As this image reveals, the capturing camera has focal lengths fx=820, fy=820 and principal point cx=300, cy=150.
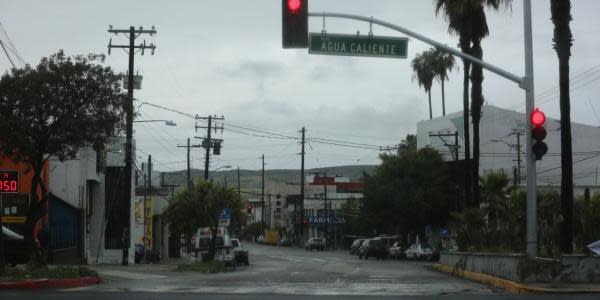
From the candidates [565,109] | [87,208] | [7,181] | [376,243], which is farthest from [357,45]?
[376,243]

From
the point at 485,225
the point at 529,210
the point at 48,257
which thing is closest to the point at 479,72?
the point at 485,225

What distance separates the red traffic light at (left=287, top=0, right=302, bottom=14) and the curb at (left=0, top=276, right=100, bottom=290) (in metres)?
9.71

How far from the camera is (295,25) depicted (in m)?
16.4

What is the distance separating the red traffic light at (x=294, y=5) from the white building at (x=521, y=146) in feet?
162

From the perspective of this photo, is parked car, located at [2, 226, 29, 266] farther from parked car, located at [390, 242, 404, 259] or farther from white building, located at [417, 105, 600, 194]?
white building, located at [417, 105, 600, 194]

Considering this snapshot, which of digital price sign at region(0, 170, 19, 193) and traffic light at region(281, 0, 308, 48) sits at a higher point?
traffic light at region(281, 0, 308, 48)

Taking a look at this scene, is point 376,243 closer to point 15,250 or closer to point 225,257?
point 225,257

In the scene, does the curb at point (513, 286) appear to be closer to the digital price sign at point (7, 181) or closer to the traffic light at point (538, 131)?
the traffic light at point (538, 131)

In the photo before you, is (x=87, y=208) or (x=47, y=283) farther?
(x=87, y=208)

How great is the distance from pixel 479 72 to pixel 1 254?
23198 millimetres

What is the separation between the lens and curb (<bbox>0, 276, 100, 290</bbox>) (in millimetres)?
19998

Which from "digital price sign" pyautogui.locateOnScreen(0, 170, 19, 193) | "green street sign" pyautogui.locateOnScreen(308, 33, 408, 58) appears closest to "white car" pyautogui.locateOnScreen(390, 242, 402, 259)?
"digital price sign" pyautogui.locateOnScreen(0, 170, 19, 193)

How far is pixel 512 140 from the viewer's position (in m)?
68.4

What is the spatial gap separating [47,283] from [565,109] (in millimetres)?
14796
